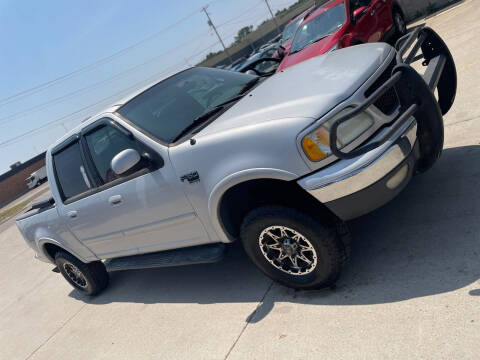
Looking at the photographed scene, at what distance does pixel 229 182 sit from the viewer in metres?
2.89

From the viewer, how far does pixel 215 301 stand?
3.77m

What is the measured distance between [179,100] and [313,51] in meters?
4.68

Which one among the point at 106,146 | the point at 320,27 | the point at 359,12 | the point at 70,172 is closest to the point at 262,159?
the point at 106,146

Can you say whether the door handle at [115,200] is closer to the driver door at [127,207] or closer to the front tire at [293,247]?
the driver door at [127,207]

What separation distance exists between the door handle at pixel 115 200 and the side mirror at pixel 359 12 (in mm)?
6436

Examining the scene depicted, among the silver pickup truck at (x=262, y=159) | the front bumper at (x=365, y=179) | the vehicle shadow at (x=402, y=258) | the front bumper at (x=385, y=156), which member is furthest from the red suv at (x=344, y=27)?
the front bumper at (x=365, y=179)

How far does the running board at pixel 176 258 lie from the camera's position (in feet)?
11.4

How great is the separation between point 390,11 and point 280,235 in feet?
26.2

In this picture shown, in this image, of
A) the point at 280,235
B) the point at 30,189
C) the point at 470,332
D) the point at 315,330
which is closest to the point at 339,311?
the point at 315,330

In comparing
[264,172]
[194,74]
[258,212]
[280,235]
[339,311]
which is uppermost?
[194,74]

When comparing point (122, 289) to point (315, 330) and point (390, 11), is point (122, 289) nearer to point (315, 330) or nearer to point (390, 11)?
point (315, 330)

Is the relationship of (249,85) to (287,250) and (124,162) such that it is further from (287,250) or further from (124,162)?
(287,250)

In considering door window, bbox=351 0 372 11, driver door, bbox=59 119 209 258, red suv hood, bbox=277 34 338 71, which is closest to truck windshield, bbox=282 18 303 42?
door window, bbox=351 0 372 11

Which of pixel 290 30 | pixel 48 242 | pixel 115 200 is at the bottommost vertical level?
pixel 48 242
